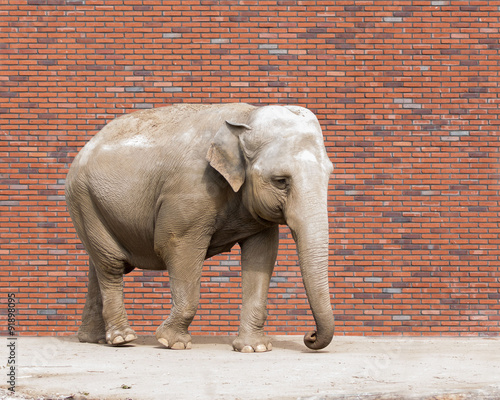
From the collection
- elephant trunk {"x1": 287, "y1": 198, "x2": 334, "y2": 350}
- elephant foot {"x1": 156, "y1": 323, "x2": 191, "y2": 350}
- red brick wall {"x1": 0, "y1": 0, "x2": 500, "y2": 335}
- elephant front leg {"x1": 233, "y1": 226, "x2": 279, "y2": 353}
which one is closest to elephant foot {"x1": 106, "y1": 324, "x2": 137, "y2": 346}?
elephant foot {"x1": 156, "y1": 323, "x2": 191, "y2": 350}

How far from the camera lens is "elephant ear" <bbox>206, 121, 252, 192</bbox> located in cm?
682

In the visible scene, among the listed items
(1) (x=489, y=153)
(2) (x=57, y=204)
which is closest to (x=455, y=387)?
(1) (x=489, y=153)

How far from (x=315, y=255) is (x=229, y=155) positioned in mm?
1112

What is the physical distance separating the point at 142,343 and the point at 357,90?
3.86 metres

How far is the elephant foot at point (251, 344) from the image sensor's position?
23.4 ft

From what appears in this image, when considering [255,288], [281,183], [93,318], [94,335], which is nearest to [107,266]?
[93,318]

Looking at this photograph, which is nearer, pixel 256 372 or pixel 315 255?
pixel 256 372

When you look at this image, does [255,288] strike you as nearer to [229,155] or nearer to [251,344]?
[251,344]

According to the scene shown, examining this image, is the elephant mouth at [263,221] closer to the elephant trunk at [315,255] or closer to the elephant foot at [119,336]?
the elephant trunk at [315,255]

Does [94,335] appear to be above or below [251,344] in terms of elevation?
below

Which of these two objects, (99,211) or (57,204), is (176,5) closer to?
(57,204)

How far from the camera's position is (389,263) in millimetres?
9719

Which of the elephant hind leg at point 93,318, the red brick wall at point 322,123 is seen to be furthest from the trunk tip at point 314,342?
the red brick wall at point 322,123

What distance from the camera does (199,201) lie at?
6.98 metres
